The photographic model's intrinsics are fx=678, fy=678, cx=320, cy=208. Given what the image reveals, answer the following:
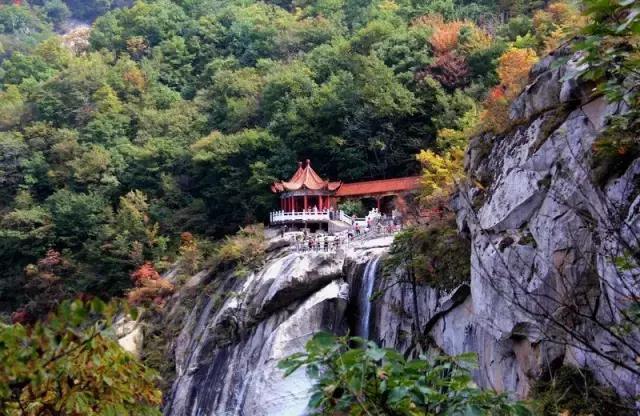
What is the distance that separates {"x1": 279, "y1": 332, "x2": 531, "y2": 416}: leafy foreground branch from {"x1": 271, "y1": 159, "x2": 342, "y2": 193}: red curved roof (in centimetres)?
2091

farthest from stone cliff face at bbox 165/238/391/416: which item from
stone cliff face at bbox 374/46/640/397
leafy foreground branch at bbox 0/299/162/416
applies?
leafy foreground branch at bbox 0/299/162/416

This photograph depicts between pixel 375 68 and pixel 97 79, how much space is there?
58.0 ft

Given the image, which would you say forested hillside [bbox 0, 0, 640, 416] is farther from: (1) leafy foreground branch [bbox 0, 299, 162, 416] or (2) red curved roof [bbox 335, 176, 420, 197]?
(2) red curved roof [bbox 335, 176, 420, 197]

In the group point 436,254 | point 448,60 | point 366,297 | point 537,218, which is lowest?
point 366,297

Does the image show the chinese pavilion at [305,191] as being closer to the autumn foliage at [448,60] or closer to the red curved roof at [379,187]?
the red curved roof at [379,187]

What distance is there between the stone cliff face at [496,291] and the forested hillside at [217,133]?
5.82 metres

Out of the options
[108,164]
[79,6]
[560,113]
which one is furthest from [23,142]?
[79,6]

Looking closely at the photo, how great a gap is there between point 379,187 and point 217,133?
790 centimetres

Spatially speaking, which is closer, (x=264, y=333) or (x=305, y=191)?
(x=264, y=333)

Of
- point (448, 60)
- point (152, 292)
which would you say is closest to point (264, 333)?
point (152, 292)

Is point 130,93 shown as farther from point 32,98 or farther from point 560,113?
point 560,113

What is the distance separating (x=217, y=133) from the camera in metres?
27.8

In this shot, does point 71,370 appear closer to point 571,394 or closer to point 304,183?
point 571,394

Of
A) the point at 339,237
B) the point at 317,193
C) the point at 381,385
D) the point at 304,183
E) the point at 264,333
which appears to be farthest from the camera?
the point at 317,193
